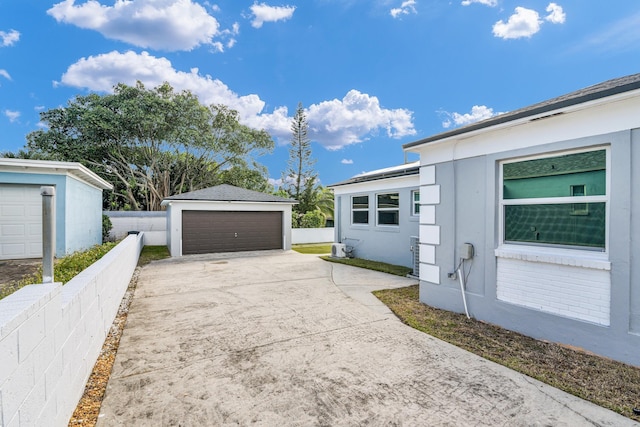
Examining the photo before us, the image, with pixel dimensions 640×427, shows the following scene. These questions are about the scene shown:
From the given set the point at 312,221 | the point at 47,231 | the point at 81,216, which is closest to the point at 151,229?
the point at 81,216

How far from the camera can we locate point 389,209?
11.2 m

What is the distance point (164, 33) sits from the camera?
1502cm

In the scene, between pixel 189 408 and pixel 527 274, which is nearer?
pixel 189 408

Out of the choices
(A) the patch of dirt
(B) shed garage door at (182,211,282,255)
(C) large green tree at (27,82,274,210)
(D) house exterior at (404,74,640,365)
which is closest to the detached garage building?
(B) shed garage door at (182,211,282,255)

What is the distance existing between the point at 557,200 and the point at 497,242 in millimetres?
1024

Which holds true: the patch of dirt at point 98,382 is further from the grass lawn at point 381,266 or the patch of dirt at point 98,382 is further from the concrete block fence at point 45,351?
the grass lawn at point 381,266

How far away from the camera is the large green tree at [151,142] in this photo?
66.7 ft

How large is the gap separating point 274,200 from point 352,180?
182 inches

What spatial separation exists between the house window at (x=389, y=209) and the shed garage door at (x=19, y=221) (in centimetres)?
1190

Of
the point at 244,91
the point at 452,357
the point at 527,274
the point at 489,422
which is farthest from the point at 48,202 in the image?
the point at 244,91

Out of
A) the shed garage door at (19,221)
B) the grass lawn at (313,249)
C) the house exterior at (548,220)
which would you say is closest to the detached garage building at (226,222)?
the grass lawn at (313,249)

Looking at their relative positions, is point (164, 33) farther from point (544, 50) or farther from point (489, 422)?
point (489, 422)

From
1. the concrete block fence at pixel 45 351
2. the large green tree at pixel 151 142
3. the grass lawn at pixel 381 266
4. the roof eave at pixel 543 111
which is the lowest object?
the grass lawn at pixel 381 266

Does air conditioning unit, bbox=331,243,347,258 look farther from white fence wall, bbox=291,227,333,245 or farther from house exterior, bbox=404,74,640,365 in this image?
white fence wall, bbox=291,227,333,245
